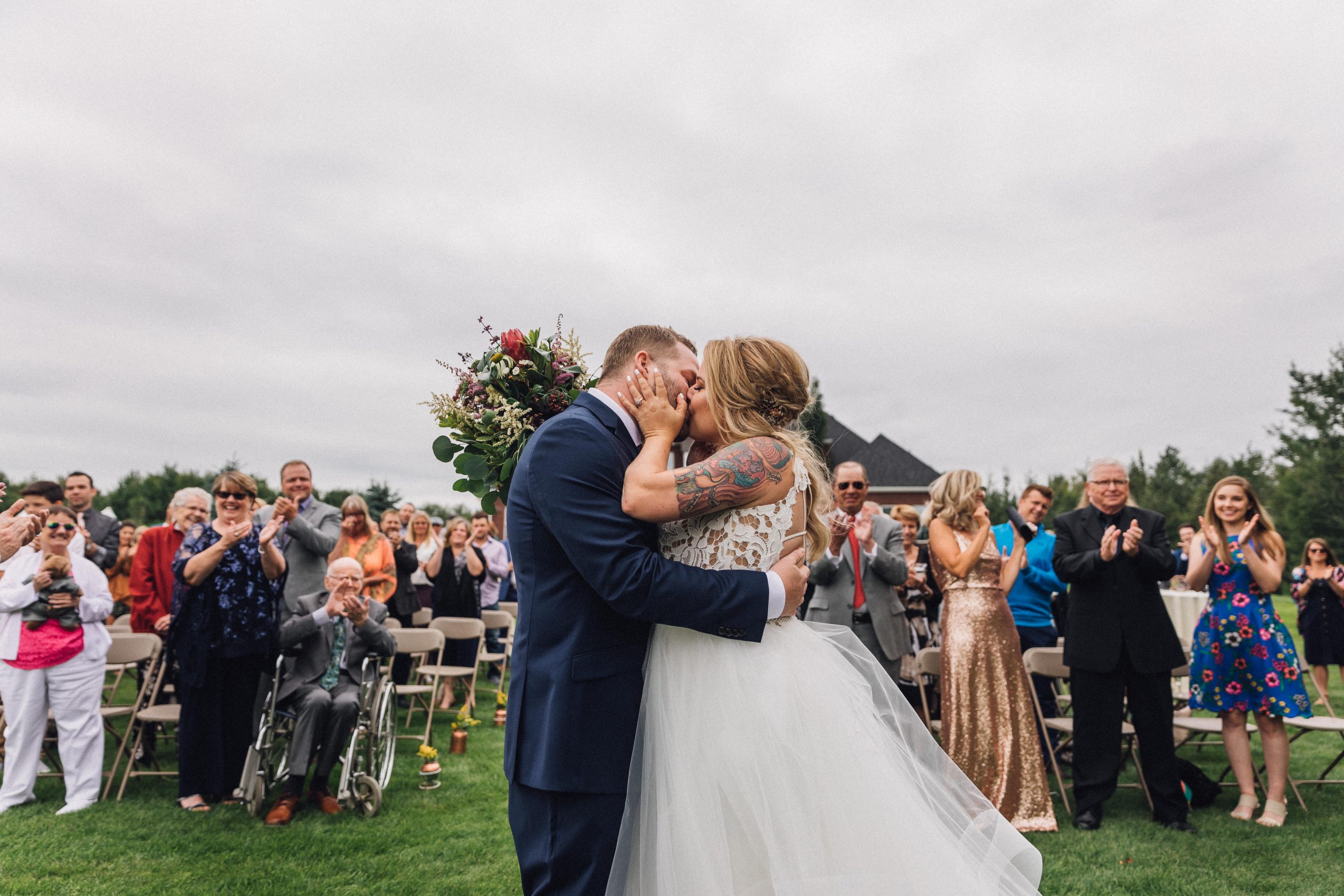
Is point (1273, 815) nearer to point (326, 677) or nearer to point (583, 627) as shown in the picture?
point (583, 627)

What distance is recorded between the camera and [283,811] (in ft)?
18.9

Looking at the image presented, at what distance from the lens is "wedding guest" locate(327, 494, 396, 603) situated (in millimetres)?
8227

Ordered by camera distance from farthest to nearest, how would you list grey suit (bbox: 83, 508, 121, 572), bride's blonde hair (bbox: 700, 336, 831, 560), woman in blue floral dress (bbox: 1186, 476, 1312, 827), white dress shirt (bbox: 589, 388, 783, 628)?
1. grey suit (bbox: 83, 508, 121, 572)
2. woman in blue floral dress (bbox: 1186, 476, 1312, 827)
3. bride's blonde hair (bbox: 700, 336, 831, 560)
4. white dress shirt (bbox: 589, 388, 783, 628)

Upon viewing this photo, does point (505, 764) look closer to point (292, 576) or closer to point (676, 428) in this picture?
point (676, 428)

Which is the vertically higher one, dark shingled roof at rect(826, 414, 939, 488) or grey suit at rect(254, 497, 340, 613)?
dark shingled roof at rect(826, 414, 939, 488)

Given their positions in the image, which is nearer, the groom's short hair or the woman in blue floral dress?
the groom's short hair

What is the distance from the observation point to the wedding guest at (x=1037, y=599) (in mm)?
7891

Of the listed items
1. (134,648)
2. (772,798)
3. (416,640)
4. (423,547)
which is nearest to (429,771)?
(416,640)

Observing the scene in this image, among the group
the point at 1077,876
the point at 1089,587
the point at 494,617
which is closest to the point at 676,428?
the point at 1077,876

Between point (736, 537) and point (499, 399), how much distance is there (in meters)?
1.14

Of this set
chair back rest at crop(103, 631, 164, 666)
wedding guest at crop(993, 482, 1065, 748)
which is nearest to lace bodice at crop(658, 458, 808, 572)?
wedding guest at crop(993, 482, 1065, 748)

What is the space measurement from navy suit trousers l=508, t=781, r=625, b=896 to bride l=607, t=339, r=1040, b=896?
4 cm

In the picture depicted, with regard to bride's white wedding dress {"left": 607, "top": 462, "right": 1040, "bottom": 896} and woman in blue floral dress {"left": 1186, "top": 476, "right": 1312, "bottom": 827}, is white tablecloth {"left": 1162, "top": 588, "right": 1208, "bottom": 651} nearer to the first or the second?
woman in blue floral dress {"left": 1186, "top": 476, "right": 1312, "bottom": 827}

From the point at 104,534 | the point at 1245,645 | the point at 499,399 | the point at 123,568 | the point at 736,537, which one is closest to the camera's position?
the point at 736,537
